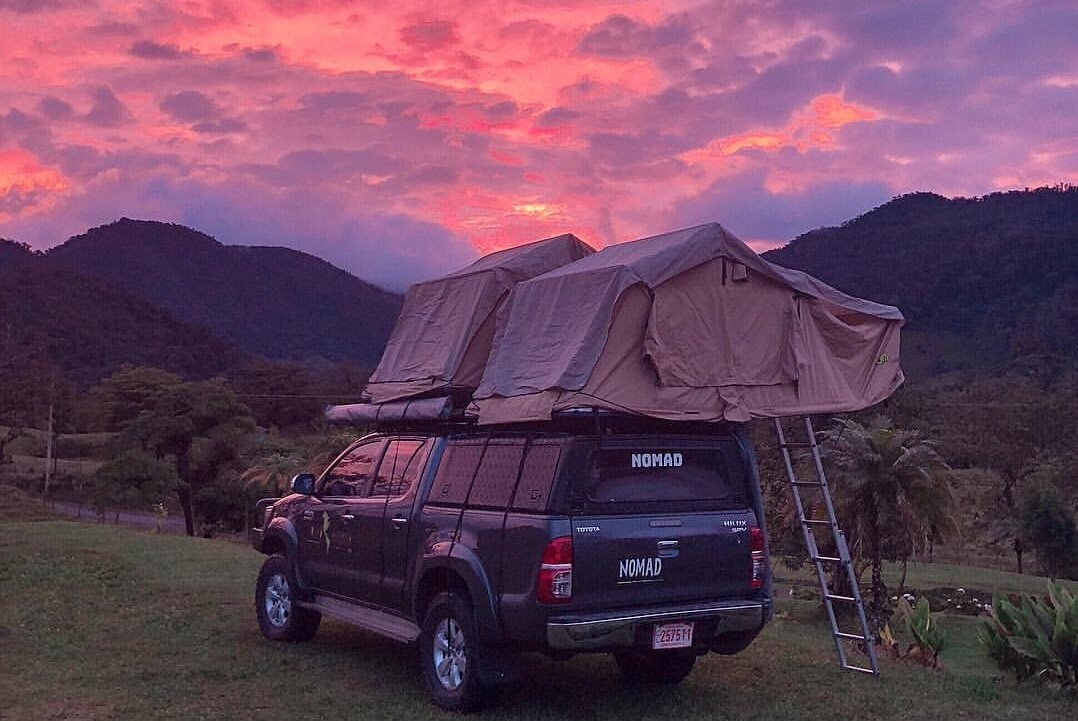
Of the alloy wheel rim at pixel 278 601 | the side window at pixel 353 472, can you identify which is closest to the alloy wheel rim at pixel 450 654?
the side window at pixel 353 472

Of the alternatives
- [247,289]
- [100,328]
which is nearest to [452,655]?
[100,328]

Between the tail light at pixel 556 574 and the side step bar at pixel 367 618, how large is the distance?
1.60 metres

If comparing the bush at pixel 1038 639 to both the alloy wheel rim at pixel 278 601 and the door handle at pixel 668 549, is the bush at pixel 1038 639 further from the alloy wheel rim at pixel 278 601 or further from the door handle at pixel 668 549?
the alloy wheel rim at pixel 278 601

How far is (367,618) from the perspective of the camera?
29.0 ft

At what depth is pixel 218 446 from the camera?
5109 centimetres

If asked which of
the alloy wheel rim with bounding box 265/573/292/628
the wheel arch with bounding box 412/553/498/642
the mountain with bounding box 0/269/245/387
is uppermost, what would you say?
the mountain with bounding box 0/269/245/387

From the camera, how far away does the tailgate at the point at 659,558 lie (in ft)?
23.2

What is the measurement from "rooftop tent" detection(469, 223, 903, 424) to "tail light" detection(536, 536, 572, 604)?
3.04ft

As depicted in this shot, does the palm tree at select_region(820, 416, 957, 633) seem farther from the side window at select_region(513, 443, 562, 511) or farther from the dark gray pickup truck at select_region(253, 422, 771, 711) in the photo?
the side window at select_region(513, 443, 562, 511)

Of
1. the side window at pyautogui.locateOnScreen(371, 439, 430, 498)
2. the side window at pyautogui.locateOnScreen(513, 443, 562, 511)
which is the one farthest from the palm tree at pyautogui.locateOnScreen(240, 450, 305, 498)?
the side window at pyautogui.locateOnScreen(513, 443, 562, 511)

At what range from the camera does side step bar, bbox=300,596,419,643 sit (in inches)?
327

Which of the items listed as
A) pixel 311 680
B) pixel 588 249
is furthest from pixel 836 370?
pixel 311 680

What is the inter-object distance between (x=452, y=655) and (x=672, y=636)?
1.58m

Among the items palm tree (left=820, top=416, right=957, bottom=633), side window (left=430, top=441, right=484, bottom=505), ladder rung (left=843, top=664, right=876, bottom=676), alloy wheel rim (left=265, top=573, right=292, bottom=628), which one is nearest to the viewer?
side window (left=430, top=441, right=484, bottom=505)
